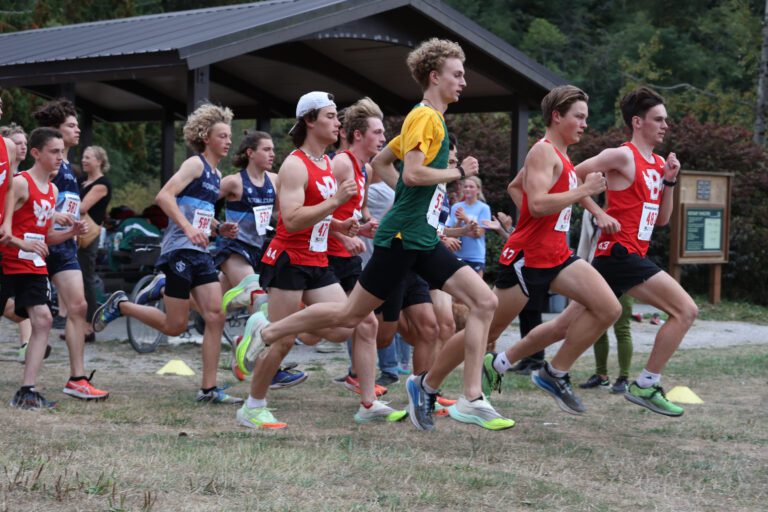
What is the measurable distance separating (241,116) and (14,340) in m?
7.34

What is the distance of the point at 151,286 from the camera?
353 inches

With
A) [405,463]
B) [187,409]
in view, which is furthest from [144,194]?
[405,463]

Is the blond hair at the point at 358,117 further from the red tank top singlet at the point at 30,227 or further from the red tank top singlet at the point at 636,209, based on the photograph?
the red tank top singlet at the point at 30,227

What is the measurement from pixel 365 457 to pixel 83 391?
2.71 metres

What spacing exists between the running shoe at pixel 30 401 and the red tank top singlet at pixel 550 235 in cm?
308

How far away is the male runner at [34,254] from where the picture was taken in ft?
22.7

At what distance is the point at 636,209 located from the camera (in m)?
6.89

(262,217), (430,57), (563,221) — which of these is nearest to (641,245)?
(563,221)

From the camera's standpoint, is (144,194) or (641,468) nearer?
(641,468)

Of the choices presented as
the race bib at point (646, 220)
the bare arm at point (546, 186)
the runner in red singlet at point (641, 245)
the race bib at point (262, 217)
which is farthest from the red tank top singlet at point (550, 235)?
the race bib at point (262, 217)

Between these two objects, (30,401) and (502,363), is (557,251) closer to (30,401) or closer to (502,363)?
(502,363)

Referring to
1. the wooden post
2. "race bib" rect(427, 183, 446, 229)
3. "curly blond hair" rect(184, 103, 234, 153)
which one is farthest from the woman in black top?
the wooden post

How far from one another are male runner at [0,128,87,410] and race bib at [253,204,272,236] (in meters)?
1.73

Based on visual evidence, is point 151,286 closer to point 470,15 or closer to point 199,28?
point 199,28
